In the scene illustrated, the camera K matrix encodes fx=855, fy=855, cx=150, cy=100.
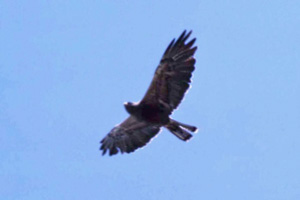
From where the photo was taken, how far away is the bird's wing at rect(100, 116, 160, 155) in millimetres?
25641

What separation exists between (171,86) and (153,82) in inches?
21.2

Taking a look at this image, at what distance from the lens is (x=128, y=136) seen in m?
26.0

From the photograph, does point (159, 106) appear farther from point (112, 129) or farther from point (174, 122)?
point (112, 129)

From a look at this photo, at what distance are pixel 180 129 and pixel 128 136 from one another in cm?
Result: 208

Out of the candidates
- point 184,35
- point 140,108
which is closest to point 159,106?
point 140,108

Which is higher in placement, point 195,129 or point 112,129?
point 112,129

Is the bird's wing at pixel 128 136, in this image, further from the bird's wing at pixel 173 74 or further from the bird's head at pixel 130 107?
the bird's wing at pixel 173 74

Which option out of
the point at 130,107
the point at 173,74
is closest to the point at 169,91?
the point at 173,74

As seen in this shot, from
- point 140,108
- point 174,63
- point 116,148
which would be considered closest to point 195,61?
point 174,63

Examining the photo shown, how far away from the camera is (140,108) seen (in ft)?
80.4

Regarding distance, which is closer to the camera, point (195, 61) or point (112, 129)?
point (195, 61)

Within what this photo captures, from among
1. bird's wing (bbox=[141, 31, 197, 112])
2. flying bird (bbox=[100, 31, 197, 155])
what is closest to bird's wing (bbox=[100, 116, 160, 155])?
flying bird (bbox=[100, 31, 197, 155])

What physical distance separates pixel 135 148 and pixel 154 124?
4.50ft

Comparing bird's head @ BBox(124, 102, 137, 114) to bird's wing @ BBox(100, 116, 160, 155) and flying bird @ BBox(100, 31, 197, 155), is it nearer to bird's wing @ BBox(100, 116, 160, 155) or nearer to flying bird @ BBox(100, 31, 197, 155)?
flying bird @ BBox(100, 31, 197, 155)
